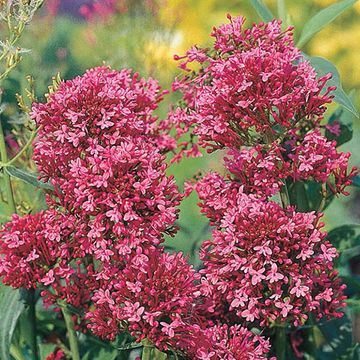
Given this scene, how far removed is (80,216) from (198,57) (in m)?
0.29

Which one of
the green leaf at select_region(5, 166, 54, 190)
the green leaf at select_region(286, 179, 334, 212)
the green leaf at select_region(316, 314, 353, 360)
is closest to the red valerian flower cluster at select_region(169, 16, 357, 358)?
the green leaf at select_region(286, 179, 334, 212)

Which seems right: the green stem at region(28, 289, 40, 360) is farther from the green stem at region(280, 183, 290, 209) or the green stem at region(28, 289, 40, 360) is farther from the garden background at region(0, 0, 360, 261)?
the green stem at region(280, 183, 290, 209)

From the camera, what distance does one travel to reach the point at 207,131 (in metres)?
1.12

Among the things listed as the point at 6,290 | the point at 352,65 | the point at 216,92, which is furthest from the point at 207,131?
the point at 352,65

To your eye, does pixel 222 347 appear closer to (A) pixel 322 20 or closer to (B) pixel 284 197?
Result: (B) pixel 284 197

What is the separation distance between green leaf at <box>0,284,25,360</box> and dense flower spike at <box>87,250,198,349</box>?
0.73ft

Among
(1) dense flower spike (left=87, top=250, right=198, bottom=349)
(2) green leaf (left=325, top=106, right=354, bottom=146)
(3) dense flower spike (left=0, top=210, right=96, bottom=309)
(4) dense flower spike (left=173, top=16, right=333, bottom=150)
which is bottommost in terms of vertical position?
(1) dense flower spike (left=87, top=250, right=198, bottom=349)

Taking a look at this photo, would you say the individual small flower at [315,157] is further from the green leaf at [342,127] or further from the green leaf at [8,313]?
the green leaf at [8,313]

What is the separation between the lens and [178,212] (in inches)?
42.4

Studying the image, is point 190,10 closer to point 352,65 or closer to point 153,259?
point 352,65

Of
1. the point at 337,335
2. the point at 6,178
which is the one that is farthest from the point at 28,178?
the point at 337,335

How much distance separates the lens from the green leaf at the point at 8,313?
123cm

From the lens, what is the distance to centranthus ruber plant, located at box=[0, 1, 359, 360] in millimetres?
1032

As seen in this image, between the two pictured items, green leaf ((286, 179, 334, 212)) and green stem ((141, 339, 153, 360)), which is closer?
green stem ((141, 339, 153, 360))
